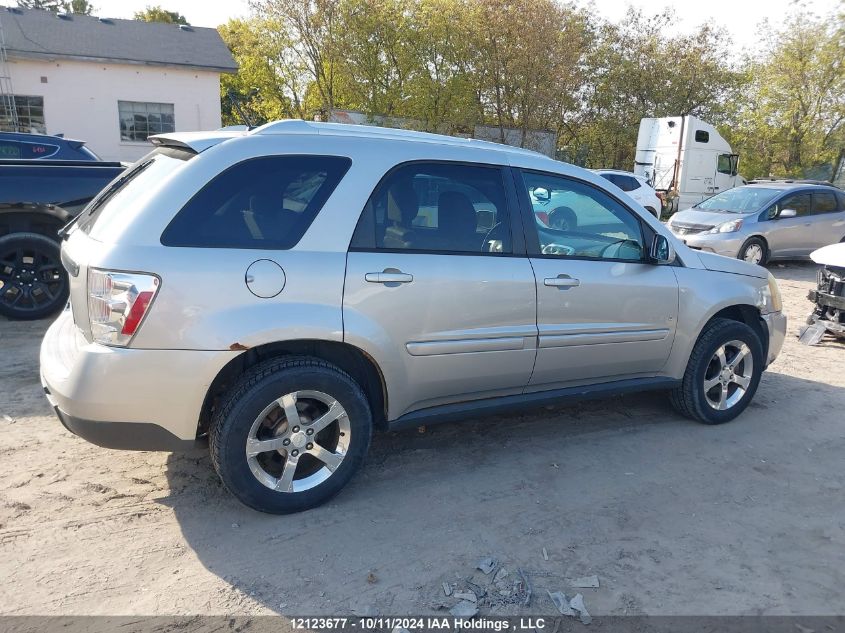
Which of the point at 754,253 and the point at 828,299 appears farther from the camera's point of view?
the point at 754,253

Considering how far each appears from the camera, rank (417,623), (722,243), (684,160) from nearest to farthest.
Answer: (417,623) < (722,243) < (684,160)

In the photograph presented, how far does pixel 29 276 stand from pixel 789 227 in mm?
12304

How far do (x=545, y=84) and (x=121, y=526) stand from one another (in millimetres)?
24772

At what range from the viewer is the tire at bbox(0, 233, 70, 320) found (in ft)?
21.5

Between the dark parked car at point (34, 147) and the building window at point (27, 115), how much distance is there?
13064 millimetres

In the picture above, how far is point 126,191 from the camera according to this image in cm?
333

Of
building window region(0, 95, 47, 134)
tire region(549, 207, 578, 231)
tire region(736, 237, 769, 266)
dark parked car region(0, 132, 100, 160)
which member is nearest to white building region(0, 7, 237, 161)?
building window region(0, 95, 47, 134)

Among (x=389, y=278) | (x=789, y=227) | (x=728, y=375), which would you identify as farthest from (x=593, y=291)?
(x=789, y=227)

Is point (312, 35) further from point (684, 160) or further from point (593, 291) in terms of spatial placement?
point (593, 291)

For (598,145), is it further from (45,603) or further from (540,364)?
(45,603)

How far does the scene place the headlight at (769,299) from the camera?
4.86 meters

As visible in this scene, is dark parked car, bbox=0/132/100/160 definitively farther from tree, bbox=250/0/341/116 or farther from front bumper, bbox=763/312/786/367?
tree, bbox=250/0/341/116

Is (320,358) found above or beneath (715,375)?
above

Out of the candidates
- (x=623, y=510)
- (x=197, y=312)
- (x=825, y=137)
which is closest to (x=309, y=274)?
(x=197, y=312)
